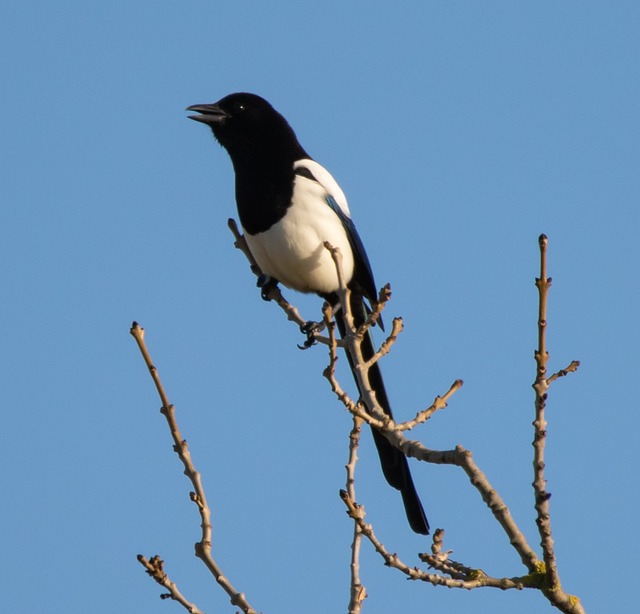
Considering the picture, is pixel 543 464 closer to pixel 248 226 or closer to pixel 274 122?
pixel 248 226

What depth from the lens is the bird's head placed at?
491 centimetres

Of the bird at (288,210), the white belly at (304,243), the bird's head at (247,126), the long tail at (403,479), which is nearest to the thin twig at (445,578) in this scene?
the long tail at (403,479)

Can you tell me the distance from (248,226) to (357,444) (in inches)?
74.1

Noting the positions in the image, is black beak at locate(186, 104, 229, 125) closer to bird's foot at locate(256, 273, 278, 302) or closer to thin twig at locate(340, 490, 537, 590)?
bird's foot at locate(256, 273, 278, 302)

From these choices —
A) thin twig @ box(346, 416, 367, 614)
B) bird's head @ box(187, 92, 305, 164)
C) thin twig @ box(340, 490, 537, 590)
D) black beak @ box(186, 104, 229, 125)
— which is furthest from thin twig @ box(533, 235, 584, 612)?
black beak @ box(186, 104, 229, 125)

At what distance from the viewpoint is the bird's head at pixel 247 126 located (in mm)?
4906

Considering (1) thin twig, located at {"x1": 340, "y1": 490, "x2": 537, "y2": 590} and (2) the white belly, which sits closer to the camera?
(1) thin twig, located at {"x1": 340, "y1": 490, "x2": 537, "y2": 590}

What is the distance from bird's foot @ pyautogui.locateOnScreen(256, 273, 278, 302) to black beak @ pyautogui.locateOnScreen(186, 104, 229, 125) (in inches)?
32.8

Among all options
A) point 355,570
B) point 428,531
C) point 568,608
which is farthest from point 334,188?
point 568,608

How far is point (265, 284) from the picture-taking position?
15.3 ft

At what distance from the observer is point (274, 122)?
199 inches

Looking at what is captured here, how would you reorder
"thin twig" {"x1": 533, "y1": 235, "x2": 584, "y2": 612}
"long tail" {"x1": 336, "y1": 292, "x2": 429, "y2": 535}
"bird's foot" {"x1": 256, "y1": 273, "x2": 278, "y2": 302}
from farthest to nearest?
"bird's foot" {"x1": 256, "y1": 273, "x2": 278, "y2": 302} < "long tail" {"x1": 336, "y1": 292, "x2": 429, "y2": 535} < "thin twig" {"x1": 533, "y1": 235, "x2": 584, "y2": 612}

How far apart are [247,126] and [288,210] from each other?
65cm

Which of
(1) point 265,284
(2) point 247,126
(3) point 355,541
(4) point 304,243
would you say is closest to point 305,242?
(4) point 304,243
